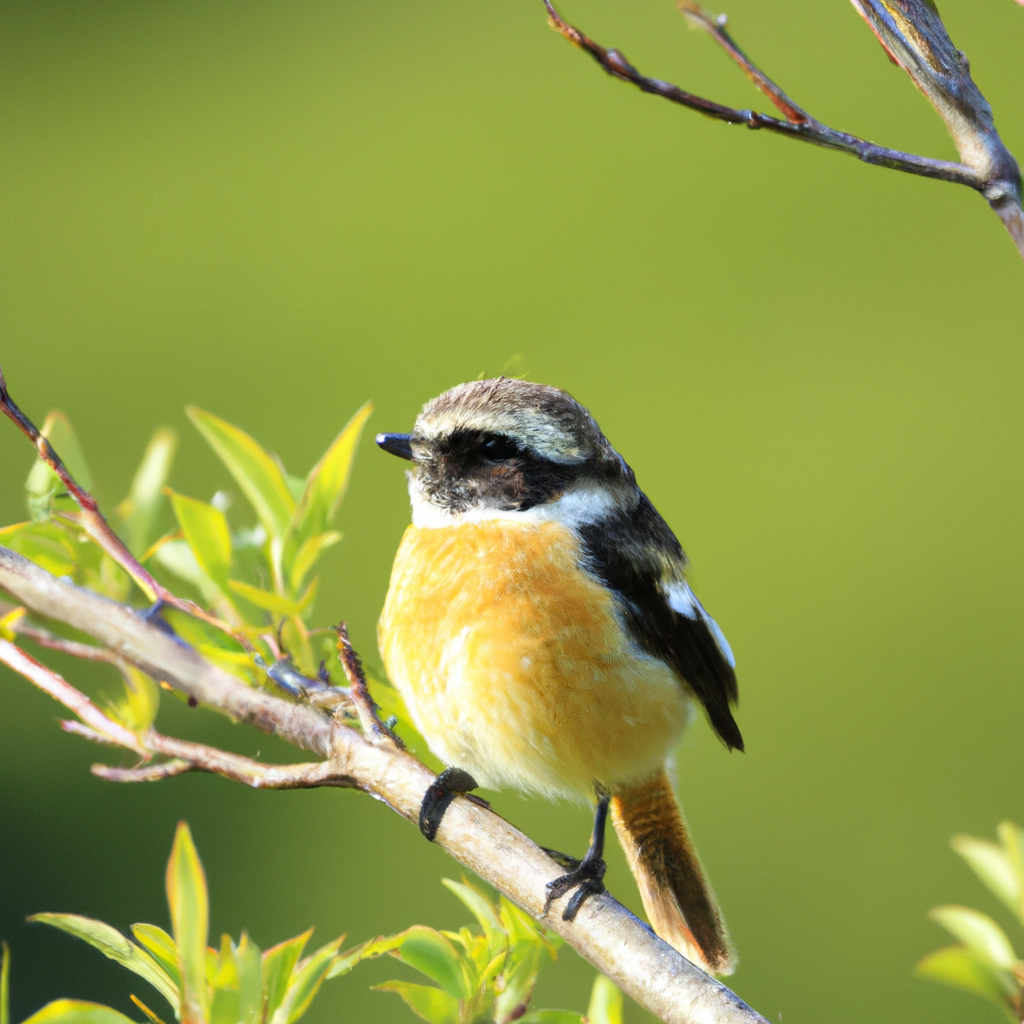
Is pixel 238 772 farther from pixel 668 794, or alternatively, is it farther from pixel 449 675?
pixel 668 794

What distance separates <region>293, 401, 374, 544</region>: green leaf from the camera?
0.92 metres

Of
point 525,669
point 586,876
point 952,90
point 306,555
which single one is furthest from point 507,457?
point 952,90

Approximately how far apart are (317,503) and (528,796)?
0.51 meters

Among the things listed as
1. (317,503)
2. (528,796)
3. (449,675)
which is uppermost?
(317,503)

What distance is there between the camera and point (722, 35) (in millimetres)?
655

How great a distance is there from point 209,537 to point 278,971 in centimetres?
34

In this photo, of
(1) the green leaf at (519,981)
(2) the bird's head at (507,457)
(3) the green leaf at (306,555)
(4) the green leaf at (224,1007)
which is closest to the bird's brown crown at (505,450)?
(2) the bird's head at (507,457)

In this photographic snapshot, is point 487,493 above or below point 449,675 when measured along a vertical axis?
above

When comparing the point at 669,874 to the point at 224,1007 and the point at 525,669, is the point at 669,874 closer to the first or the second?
the point at 525,669

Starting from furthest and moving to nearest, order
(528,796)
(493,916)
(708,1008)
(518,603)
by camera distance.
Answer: (528,796)
(518,603)
(493,916)
(708,1008)

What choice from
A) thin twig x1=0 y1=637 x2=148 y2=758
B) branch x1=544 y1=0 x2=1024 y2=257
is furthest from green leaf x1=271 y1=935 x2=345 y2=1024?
branch x1=544 y1=0 x2=1024 y2=257

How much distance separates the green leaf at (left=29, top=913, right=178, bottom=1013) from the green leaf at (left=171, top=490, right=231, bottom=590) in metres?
0.28

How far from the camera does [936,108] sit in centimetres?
57

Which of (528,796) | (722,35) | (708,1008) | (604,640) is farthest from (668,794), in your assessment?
(722,35)
